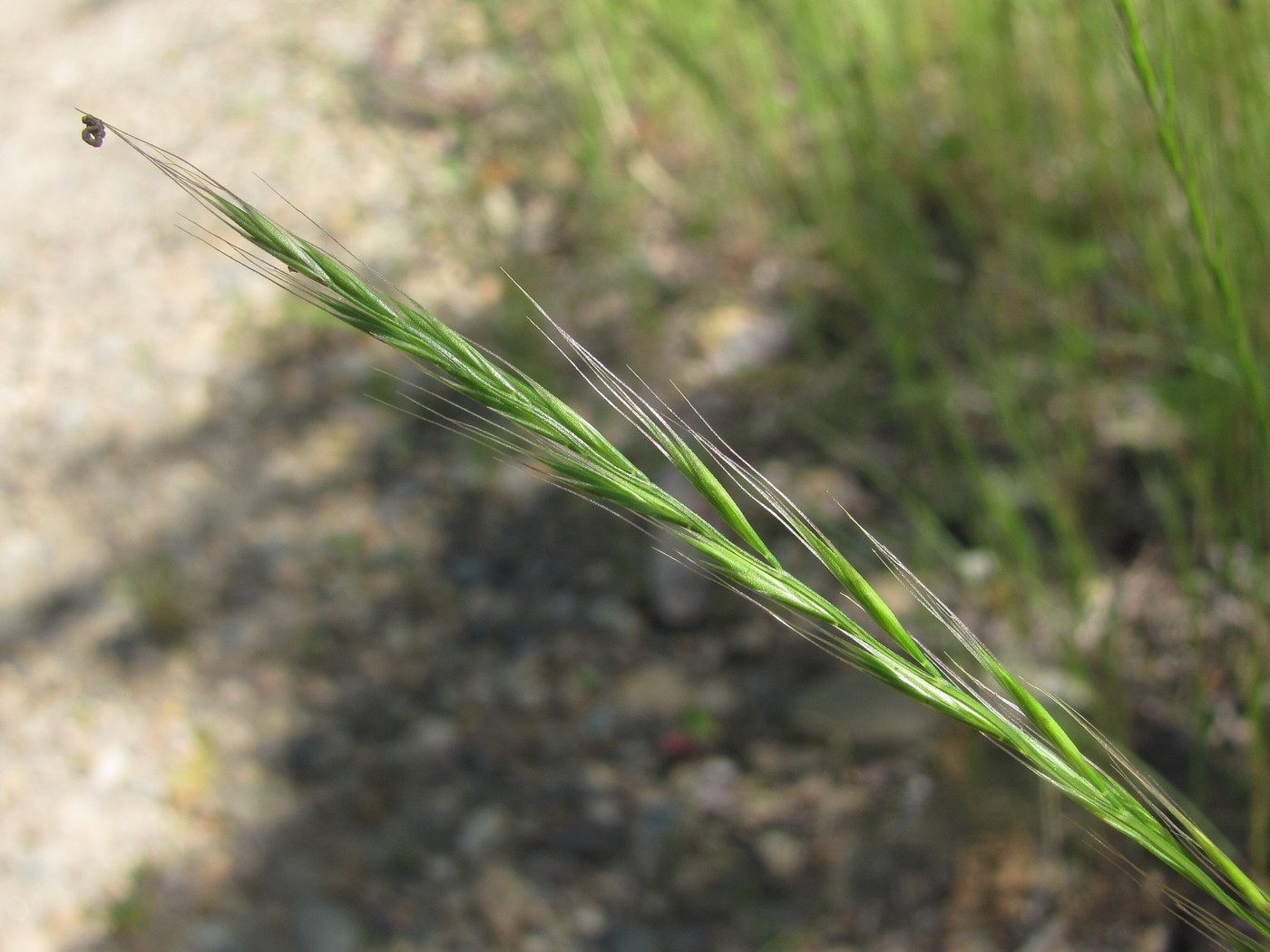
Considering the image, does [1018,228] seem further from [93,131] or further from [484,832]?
[93,131]

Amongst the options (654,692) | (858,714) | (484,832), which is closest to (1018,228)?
(858,714)

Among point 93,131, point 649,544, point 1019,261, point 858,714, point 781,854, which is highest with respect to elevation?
point 93,131

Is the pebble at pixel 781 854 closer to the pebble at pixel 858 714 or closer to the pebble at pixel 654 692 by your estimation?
the pebble at pixel 858 714

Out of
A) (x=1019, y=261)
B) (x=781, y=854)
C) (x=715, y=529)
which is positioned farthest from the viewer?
(x=1019, y=261)

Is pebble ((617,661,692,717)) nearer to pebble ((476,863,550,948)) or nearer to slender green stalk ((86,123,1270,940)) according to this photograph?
pebble ((476,863,550,948))

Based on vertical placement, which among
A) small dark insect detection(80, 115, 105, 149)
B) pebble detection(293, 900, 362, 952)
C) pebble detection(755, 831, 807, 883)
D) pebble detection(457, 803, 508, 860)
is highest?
small dark insect detection(80, 115, 105, 149)

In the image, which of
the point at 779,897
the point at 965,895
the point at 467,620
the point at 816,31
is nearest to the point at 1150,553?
the point at 965,895

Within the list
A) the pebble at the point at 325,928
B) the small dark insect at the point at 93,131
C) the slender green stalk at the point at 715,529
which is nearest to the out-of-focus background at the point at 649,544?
the pebble at the point at 325,928

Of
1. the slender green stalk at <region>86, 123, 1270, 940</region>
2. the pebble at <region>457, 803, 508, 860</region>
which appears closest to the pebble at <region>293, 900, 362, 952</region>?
the pebble at <region>457, 803, 508, 860</region>

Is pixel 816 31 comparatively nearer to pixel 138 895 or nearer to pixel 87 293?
pixel 138 895
